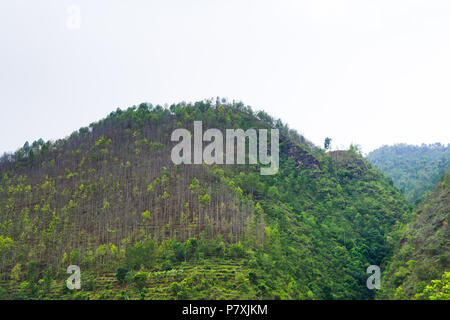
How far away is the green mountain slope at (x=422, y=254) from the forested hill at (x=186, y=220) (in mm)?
5565

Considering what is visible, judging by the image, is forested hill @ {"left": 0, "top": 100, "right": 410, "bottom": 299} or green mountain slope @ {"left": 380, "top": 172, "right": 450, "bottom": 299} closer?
green mountain slope @ {"left": 380, "top": 172, "right": 450, "bottom": 299}

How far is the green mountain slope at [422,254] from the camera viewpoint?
44.2 meters

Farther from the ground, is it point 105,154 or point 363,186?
point 105,154

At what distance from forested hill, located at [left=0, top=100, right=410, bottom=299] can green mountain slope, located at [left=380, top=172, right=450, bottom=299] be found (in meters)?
5.56

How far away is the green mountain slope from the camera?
44.2 m

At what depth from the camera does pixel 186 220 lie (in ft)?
221

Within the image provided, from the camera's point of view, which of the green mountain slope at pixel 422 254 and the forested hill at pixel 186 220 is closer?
the green mountain slope at pixel 422 254

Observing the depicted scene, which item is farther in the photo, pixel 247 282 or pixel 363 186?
pixel 363 186

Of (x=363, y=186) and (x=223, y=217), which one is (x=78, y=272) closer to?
(x=223, y=217)
